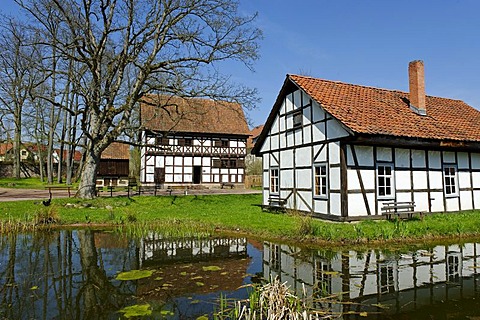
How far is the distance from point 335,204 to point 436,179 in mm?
5042

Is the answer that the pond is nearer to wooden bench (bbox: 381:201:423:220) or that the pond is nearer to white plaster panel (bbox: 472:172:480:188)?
wooden bench (bbox: 381:201:423:220)

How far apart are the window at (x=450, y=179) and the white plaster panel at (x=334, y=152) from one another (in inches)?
216

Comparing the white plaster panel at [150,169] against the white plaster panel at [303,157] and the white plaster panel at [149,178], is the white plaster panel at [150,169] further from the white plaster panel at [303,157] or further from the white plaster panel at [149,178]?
the white plaster panel at [303,157]

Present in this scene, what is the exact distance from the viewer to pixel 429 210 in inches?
563

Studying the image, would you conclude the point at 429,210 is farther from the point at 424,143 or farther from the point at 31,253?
the point at 31,253

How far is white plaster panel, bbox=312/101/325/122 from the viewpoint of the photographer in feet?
46.2

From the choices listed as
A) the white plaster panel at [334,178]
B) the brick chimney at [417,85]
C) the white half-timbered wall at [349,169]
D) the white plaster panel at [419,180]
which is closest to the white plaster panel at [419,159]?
the white half-timbered wall at [349,169]

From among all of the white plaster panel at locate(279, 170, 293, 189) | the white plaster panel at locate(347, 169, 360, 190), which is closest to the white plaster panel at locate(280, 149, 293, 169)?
the white plaster panel at locate(279, 170, 293, 189)

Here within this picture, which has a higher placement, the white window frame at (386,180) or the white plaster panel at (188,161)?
the white plaster panel at (188,161)

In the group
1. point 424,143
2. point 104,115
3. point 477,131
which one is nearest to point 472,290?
point 424,143

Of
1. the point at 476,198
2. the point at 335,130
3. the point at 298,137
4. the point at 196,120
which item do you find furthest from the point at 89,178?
the point at 476,198

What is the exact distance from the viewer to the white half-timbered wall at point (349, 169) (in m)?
12.9

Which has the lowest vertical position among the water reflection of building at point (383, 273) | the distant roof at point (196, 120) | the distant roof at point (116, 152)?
the water reflection of building at point (383, 273)

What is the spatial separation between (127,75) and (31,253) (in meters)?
15.3
